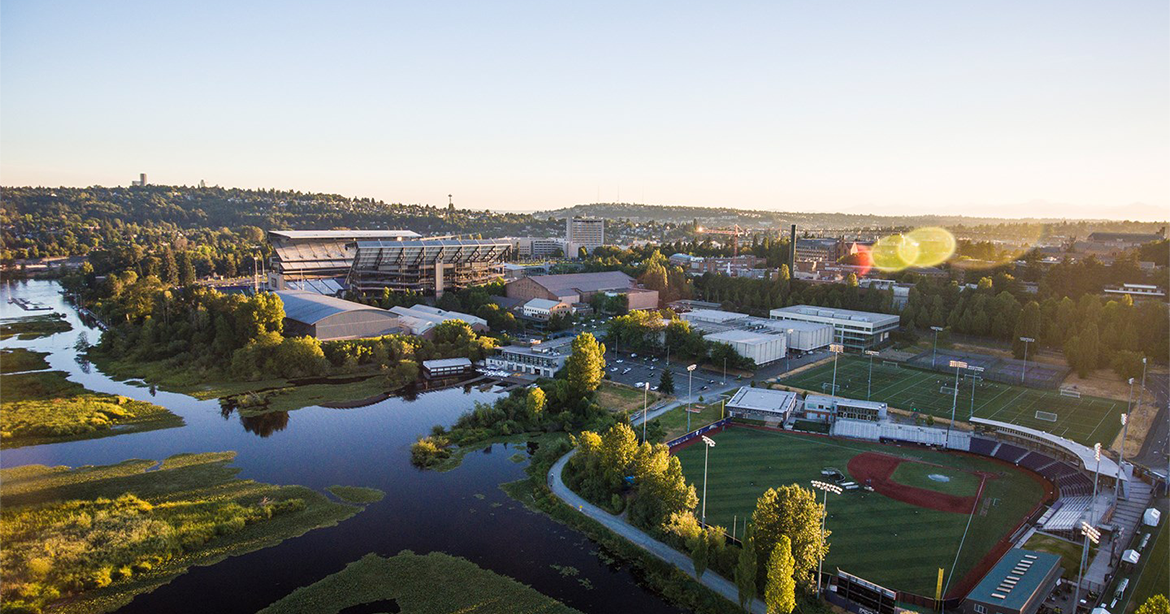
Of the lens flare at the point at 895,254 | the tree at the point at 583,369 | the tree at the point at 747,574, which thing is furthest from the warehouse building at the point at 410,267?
the tree at the point at 747,574

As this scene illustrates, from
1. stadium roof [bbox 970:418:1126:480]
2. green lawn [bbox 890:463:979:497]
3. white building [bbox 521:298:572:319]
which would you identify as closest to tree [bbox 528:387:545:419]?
green lawn [bbox 890:463:979:497]

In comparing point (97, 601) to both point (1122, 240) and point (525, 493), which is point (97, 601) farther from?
point (1122, 240)

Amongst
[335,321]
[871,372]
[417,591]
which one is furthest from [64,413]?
[871,372]

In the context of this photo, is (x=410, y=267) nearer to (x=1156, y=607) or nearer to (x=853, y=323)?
(x=853, y=323)

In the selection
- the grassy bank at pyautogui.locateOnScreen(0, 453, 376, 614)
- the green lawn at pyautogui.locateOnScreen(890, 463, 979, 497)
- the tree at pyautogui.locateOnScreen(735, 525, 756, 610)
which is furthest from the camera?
the green lawn at pyautogui.locateOnScreen(890, 463, 979, 497)

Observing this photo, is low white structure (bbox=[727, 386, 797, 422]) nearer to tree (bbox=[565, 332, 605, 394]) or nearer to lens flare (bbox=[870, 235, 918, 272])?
tree (bbox=[565, 332, 605, 394])

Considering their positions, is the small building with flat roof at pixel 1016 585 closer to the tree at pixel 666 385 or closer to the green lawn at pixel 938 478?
the green lawn at pixel 938 478
